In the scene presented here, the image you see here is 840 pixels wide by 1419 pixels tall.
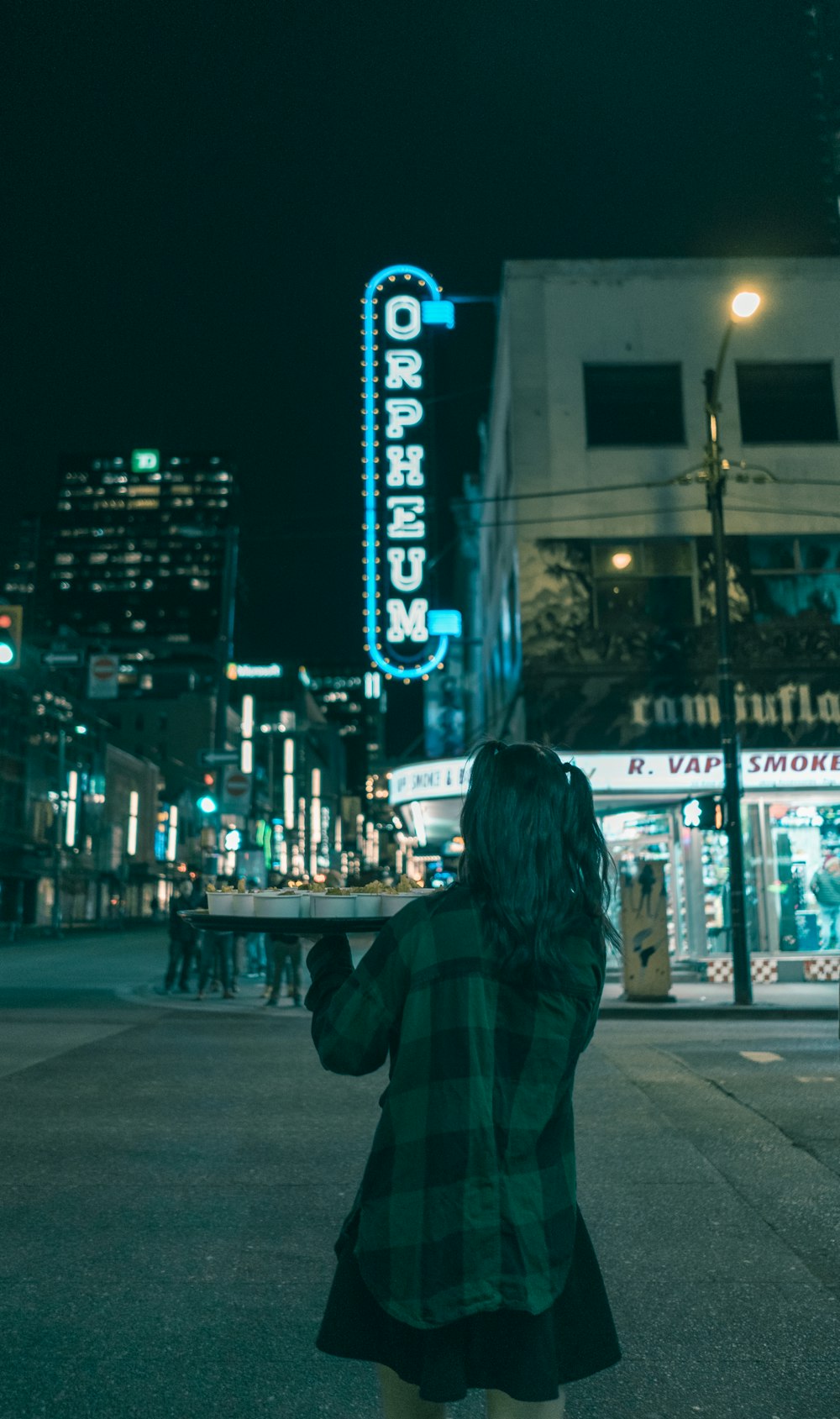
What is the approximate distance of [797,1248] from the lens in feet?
18.3

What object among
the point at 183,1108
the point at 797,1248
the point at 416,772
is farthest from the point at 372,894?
the point at 416,772

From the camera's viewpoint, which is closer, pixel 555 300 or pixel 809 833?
pixel 809 833

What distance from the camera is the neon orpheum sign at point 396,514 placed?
25.6m

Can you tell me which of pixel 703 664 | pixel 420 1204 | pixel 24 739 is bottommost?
pixel 420 1204

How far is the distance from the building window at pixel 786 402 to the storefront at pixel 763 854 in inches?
271

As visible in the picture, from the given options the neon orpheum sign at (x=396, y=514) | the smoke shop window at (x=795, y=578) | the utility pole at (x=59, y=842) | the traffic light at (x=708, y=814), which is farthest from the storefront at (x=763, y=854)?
the utility pole at (x=59, y=842)

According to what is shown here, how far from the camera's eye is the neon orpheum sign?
84.0 feet

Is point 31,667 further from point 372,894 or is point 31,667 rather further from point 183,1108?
point 372,894

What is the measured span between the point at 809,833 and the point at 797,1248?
58.8ft

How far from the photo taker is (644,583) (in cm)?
2402

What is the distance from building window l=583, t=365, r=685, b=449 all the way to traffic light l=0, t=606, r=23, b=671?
12316 millimetres

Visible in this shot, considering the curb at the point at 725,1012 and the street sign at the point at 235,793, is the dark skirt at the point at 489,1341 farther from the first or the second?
the street sign at the point at 235,793

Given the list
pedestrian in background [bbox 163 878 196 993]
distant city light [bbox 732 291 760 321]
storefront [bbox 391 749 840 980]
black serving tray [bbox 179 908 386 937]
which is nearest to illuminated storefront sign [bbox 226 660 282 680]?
pedestrian in background [bbox 163 878 196 993]

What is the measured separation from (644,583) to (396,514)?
18.2 feet
